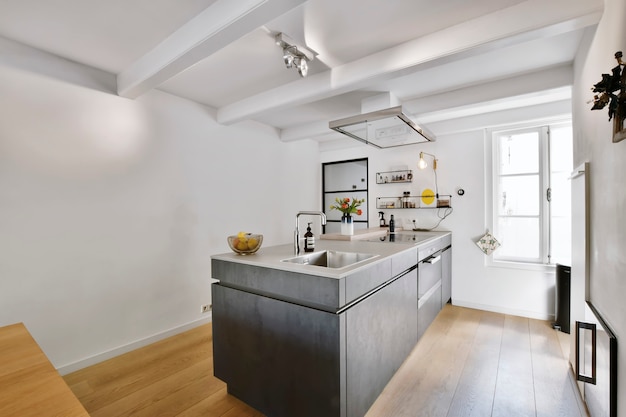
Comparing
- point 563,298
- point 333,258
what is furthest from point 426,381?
point 563,298

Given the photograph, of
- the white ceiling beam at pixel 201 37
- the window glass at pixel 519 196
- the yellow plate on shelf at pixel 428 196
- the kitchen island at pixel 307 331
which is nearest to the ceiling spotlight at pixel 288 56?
the white ceiling beam at pixel 201 37

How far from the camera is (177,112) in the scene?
3.08 m

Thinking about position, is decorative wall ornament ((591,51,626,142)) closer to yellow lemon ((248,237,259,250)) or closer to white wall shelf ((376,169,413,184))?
yellow lemon ((248,237,259,250))

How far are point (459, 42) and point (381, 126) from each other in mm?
911

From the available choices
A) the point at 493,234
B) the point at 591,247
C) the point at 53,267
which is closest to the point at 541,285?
the point at 493,234

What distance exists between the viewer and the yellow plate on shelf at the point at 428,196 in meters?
3.93

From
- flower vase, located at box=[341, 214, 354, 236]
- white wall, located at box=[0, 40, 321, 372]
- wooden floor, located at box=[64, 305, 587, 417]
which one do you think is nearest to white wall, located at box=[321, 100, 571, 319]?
wooden floor, located at box=[64, 305, 587, 417]

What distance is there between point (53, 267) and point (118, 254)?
17.6 inches

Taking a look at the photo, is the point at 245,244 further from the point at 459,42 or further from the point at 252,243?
the point at 459,42

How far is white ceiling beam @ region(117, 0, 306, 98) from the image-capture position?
1.53 meters

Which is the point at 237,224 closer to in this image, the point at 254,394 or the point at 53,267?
the point at 53,267

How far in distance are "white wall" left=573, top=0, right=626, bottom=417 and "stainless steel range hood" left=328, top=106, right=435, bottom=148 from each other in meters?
1.14

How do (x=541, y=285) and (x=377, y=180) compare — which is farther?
(x=377, y=180)

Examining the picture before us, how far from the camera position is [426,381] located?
2109 mm
